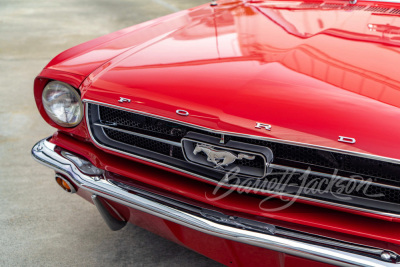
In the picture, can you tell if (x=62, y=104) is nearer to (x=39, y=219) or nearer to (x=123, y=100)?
(x=123, y=100)

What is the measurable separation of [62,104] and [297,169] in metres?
1.02

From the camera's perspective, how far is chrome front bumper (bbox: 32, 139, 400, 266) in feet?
4.37

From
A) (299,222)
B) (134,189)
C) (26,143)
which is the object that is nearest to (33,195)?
(26,143)

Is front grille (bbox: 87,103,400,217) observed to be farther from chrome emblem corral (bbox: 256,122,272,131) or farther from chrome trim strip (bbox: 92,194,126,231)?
chrome trim strip (bbox: 92,194,126,231)

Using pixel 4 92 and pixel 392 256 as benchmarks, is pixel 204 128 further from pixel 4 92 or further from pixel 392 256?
pixel 4 92

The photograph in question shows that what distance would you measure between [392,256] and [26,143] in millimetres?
2578

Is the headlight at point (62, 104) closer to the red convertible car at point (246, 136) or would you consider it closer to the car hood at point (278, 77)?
the red convertible car at point (246, 136)

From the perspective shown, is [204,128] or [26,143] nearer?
[204,128]

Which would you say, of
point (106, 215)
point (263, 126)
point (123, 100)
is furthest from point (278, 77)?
point (106, 215)

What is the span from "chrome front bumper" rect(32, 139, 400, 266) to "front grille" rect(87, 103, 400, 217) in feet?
0.45

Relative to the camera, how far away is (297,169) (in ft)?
4.68

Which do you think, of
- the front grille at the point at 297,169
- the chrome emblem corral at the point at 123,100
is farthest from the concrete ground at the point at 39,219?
the chrome emblem corral at the point at 123,100

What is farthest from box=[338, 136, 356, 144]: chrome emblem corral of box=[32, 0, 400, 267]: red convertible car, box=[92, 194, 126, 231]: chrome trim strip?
box=[92, 194, 126, 231]: chrome trim strip

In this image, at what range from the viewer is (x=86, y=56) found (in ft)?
6.40
